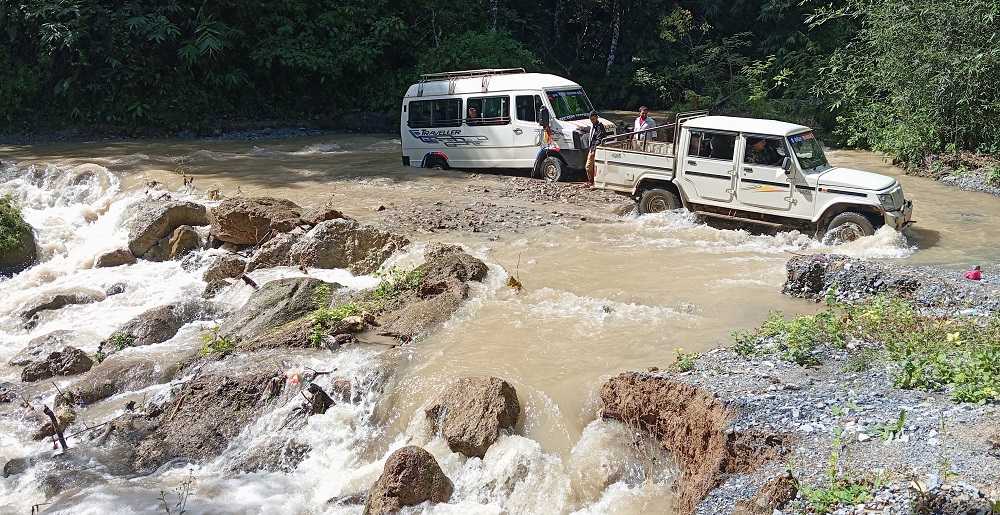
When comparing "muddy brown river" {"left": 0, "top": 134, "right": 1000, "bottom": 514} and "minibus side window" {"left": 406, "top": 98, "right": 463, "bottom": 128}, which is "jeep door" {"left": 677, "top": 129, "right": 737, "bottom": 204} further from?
"minibus side window" {"left": 406, "top": 98, "right": 463, "bottom": 128}

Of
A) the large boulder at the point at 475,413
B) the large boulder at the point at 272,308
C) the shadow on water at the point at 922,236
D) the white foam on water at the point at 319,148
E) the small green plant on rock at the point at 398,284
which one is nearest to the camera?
the large boulder at the point at 475,413

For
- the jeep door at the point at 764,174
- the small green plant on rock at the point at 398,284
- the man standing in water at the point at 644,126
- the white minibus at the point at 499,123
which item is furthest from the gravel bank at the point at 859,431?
the white minibus at the point at 499,123

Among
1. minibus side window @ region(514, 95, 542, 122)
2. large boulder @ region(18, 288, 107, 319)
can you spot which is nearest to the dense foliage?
minibus side window @ region(514, 95, 542, 122)

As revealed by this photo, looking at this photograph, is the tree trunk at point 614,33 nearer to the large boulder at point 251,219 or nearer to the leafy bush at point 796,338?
the large boulder at point 251,219

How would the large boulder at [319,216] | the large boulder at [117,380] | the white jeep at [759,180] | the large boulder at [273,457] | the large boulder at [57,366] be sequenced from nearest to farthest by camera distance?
the large boulder at [273,457] → the large boulder at [117,380] → the large boulder at [57,366] → the white jeep at [759,180] → the large boulder at [319,216]

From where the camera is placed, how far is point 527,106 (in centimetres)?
1648

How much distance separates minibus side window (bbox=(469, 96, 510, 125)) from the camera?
16766 millimetres

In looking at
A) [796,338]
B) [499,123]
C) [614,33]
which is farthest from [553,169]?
[614,33]

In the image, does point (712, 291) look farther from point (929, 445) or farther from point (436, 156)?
point (436, 156)

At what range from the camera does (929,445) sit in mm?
5543

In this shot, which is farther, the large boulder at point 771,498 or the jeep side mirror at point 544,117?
the jeep side mirror at point 544,117

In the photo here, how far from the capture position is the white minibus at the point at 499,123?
16188 millimetres

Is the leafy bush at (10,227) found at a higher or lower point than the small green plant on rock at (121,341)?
higher

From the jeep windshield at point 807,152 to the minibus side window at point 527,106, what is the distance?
573cm
